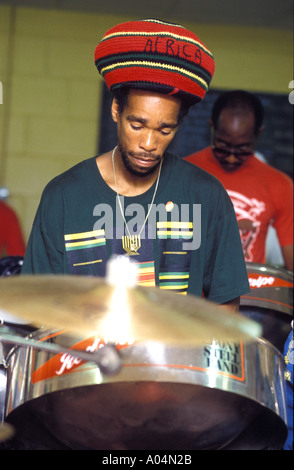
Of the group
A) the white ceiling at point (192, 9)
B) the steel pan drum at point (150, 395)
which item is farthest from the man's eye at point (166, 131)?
the white ceiling at point (192, 9)

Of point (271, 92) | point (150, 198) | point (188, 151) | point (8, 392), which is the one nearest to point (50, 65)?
point (188, 151)

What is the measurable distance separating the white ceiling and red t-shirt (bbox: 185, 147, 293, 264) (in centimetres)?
88

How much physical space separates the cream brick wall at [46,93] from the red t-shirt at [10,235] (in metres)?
0.36

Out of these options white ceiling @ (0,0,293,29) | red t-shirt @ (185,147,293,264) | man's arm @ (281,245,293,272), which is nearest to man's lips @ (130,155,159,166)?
red t-shirt @ (185,147,293,264)

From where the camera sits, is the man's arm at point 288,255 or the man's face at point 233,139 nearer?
the man's face at point 233,139

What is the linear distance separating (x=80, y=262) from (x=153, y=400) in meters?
0.44

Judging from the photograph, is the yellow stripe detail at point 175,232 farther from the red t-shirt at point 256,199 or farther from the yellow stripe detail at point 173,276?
the red t-shirt at point 256,199

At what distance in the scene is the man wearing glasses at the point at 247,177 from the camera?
2537 mm

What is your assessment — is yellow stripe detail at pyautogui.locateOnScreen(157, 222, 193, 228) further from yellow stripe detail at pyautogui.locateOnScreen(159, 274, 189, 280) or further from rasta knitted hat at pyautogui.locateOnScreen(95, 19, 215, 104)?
rasta knitted hat at pyautogui.locateOnScreen(95, 19, 215, 104)

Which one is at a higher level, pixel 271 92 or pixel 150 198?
pixel 271 92

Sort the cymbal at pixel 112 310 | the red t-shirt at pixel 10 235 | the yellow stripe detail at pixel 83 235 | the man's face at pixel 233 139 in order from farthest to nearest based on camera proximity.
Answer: the red t-shirt at pixel 10 235 → the man's face at pixel 233 139 → the yellow stripe detail at pixel 83 235 → the cymbal at pixel 112 310

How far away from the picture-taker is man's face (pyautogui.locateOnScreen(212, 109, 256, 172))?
253 cm

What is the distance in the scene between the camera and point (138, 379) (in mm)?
1211
